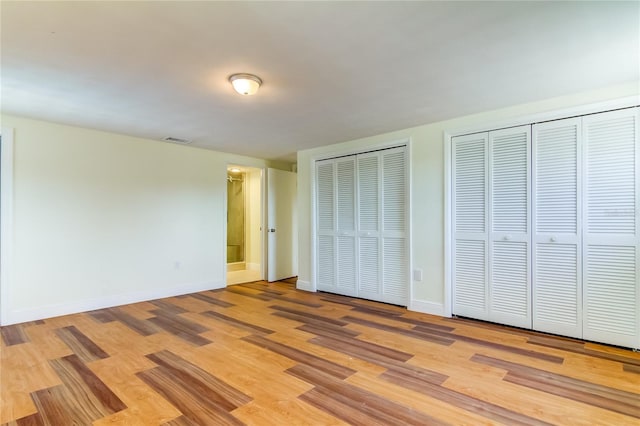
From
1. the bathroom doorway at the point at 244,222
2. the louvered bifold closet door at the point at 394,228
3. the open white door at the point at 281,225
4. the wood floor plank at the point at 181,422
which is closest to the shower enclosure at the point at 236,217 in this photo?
the bathroom doorway at the point at 244,222

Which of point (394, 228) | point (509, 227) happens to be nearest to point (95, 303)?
point (394, 228)

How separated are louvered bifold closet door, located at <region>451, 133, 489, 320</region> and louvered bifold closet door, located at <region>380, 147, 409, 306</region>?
0.65m

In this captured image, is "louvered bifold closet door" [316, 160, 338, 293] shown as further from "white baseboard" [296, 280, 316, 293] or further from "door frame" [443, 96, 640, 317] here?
"door frame" [443, 96, 640, 317]

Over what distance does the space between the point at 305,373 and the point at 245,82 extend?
92.5 inches

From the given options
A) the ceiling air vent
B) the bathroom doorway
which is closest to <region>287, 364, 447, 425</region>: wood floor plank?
the ceiling air vent

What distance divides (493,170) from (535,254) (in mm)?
985

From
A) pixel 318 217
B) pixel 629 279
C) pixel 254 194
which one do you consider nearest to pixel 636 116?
pixel 629 279

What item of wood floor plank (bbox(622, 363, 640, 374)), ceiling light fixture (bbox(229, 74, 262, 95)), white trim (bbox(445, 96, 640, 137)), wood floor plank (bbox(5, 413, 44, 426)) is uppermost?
ceiling light fixture (bbox(229, 74, 262, 95))

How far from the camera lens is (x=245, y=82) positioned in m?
2.57

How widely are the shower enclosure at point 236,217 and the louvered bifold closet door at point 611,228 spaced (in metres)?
6.44

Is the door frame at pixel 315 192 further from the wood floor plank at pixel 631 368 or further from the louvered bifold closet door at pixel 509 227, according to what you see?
the wood floor plank at pixel 631 368

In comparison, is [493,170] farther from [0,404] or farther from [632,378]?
[0,404]

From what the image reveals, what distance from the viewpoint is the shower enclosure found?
7699 millimetres

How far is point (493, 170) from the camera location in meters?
3.53
